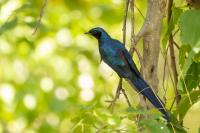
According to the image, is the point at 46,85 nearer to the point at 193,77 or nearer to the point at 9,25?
the point at 9,25

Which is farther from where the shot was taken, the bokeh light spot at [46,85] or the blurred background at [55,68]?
the bokeh light spot at [46,85]

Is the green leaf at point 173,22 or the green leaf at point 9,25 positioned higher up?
the green leaf at point 173,22


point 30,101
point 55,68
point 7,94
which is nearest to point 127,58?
point 30,101

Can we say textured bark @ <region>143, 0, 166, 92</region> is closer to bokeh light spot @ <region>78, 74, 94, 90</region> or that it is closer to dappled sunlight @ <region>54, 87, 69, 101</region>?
dappled sunlight @ <region>54, 87, 69, 101</region>

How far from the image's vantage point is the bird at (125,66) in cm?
176

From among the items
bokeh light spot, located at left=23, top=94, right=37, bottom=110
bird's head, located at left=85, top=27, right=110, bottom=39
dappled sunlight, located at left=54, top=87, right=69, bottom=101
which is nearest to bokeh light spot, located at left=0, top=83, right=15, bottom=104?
bokeh light spot, located at left=23, top=94, right=37, bottom=110

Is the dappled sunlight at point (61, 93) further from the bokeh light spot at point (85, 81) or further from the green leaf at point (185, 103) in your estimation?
the green leaf at point (185, 103)

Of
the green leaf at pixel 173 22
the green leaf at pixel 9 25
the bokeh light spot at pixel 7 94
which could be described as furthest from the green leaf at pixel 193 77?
the bokeh light spot at pixel 7 94

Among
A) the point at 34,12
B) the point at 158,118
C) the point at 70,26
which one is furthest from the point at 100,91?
the point at 158,118

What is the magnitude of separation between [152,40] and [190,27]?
0.75ft

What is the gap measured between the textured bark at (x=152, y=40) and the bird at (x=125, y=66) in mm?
39

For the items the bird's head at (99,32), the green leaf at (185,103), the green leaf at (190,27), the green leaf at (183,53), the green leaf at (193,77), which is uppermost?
the green leaf at (190,27)

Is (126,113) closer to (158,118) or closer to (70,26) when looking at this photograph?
(158,118)

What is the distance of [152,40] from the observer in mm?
1896
